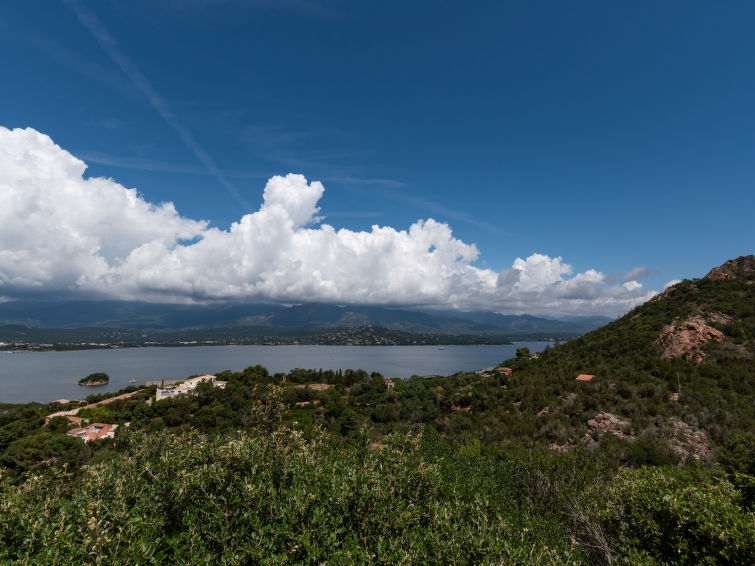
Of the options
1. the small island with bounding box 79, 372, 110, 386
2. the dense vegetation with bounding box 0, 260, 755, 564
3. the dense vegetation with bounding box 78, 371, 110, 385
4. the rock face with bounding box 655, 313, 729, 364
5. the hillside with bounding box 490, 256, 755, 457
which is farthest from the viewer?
the dense vegetation with bounding box 78, 371, 110, 385

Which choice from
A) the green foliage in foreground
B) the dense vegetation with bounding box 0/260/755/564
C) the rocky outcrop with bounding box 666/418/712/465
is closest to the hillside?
the rocky outcrop with bounding box 666/418/712/465

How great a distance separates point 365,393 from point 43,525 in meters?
55.5

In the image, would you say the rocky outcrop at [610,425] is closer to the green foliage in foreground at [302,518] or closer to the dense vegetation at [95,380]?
the green foliage in foreground at [302,518]

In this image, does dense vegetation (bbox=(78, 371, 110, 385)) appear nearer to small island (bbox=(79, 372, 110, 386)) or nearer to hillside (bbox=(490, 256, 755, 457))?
small island (bbox=(79, 372, 110, 386))

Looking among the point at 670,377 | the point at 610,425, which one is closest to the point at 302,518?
the point at 610,425

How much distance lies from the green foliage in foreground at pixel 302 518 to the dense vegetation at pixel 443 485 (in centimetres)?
5

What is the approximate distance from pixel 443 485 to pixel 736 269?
73748mm

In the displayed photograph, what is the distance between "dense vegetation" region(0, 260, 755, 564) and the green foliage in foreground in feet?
0.15

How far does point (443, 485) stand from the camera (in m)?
10.3

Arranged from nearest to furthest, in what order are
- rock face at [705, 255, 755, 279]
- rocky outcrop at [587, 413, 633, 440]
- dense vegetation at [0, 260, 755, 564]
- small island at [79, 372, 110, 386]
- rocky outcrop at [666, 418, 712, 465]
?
1. dense vegetation at [0, 260, 755, 564]
2. rocky outcrop at [666, 418, 712, 465]
3. rocky outcrop at [587, 413, 633, 440]
4. rock face at [705, 255, 755, 279]
5. small island at [79, 372, 110, 386]

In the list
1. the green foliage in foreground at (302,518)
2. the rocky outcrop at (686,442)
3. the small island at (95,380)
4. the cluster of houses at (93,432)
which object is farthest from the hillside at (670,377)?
the small island at (95,380)

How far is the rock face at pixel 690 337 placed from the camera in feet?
115

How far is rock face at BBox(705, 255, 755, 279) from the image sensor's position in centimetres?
5141

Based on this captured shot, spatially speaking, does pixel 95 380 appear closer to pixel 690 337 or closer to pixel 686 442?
pixel 686 442
